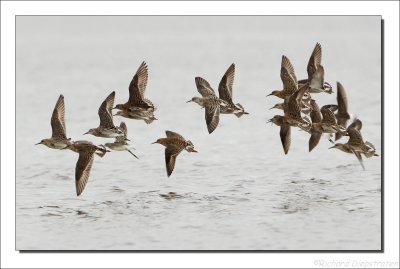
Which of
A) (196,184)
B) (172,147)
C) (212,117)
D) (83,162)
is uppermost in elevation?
(212,117)

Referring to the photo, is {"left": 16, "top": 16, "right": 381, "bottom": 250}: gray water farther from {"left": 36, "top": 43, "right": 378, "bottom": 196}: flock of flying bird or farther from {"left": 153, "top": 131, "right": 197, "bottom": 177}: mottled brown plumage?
{"left": 36, "top": 43, "right": 378, "bottom": 196}: flock of flying bird

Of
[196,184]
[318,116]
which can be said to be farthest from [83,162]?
[318,116]

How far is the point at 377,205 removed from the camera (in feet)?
42.8

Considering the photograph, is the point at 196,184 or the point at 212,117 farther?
the point at 196,184

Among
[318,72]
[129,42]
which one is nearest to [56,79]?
[129,42]

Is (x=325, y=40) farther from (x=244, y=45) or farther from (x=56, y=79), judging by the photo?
(x=56, y=79)

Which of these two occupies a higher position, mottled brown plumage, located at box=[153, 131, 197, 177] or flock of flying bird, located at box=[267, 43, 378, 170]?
flock of flying bird, located at box=[267, 43, 378, 170]

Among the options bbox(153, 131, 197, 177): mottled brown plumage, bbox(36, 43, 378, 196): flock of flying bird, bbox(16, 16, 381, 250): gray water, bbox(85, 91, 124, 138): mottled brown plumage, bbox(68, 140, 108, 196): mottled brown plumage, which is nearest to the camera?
bbox(16, 16, 381, 250): gray water

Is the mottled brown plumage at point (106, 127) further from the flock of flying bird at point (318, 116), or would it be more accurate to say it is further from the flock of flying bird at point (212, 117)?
the flock of flying bird at point (318, 116)

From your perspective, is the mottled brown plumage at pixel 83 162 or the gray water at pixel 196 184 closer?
the gray water at pixel 196 184

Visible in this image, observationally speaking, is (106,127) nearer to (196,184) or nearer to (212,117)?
(212,117)

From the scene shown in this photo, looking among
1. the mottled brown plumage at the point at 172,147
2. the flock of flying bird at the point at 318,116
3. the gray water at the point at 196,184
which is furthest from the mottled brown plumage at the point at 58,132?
the flock of flying bird at the point at 318,116

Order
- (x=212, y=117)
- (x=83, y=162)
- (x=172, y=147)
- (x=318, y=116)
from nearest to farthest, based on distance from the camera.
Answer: (x=83, y=162) → (x=172, y=147) → (x=318, y=116) → (x=212, y=117)

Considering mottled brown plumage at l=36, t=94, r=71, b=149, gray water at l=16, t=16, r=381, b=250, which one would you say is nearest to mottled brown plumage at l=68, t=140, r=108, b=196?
gray water at l=16, t=16, r=381, b=250
